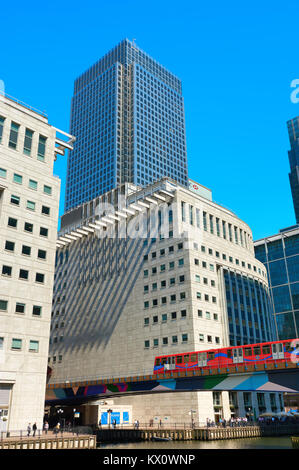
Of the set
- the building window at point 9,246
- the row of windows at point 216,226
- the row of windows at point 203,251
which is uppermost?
the row of windows at point 216,226

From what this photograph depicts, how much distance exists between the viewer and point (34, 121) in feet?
213

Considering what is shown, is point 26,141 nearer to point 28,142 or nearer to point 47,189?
point 28,142

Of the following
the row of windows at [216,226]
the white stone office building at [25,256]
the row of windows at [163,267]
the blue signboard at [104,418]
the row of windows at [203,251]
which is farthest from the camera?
the row of windows at [216,226]

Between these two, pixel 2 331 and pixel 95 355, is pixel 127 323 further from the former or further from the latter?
pixel 2 331

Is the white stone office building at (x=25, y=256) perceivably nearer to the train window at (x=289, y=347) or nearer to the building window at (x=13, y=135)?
the building window at (x=13, y=135)

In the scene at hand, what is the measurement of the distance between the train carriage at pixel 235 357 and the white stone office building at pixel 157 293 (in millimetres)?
13190

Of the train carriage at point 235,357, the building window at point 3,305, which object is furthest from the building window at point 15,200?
the train carriage at point 235,357

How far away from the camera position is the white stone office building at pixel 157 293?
294 ft

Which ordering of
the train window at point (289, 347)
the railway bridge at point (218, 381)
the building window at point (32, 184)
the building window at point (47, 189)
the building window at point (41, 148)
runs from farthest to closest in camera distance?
the building window at point (41, 148), the building window at point (47, 189), the building window at point (32, 184), the railway bridge at point (218, 381), the train window at point (289, 347)

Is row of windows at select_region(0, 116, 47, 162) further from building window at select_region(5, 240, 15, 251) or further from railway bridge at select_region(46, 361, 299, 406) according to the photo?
railway bridge at select_region(46, 361, 299, 406)

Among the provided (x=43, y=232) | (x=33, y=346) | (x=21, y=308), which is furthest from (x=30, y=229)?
(x=33, y=346)

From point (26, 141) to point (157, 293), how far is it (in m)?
49.2
